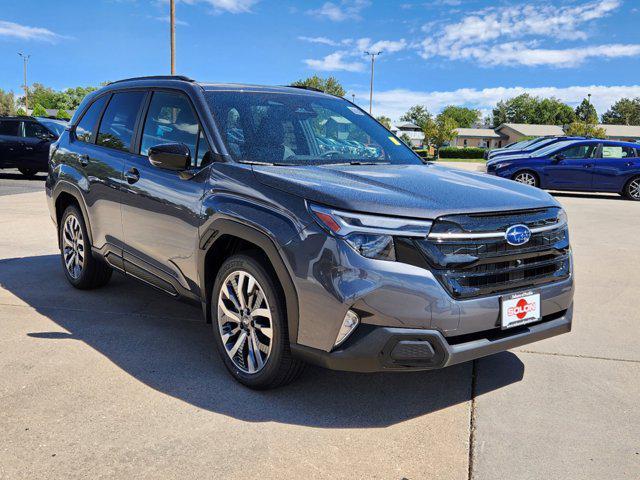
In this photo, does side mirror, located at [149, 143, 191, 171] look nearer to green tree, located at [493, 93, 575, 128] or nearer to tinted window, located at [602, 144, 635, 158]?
tinted window, located at [602, 144, 635, 158]

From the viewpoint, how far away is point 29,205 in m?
11.4

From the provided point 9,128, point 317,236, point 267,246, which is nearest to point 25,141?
point 9,128

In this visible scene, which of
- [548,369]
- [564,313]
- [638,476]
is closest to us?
[638,476]

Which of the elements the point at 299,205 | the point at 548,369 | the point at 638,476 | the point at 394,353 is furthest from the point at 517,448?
the point at 299,205

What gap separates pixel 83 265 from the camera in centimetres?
542

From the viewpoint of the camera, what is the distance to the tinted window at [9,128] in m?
16.8

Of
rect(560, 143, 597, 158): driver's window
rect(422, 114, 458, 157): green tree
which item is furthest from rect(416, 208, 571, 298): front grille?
rect(422, 114, 458, 157): green tree

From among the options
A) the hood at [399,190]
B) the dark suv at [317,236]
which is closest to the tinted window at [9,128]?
the dark suv at [317,236]

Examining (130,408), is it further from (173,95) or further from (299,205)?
(173,95)

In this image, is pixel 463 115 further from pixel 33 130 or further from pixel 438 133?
pixel 33 130

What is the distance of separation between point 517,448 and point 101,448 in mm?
1983

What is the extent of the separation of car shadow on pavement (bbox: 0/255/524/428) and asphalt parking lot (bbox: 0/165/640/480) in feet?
0.04

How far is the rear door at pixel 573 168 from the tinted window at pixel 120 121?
→ 12756mm

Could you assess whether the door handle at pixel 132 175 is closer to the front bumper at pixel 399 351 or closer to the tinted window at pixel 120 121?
the tinted window at pixel 120 121
